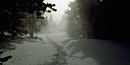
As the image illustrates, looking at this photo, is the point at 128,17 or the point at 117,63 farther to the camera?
the point at 128,17

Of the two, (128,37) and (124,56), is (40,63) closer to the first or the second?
(124,56)

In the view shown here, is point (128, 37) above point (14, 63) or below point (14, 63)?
above

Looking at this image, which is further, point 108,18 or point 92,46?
point 108,18

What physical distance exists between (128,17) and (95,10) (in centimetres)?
556

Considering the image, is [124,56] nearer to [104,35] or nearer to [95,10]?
[104,35]

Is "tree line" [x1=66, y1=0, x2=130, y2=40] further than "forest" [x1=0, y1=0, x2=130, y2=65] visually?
Yes

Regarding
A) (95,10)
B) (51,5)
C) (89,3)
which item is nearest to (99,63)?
(51,5)

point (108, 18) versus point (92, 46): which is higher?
point (108, 18)

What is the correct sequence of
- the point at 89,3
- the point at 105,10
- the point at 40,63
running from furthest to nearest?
the point at 89,3
the point at 105,10
the point at 40,63

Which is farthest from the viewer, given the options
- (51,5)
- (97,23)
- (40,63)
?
(97,23)

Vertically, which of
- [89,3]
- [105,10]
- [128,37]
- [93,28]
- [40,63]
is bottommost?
[40,63]

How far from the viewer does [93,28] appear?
1839 centimetres

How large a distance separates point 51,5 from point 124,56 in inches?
371

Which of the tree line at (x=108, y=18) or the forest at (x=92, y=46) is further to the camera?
the tree line at (x=108, y=18)
